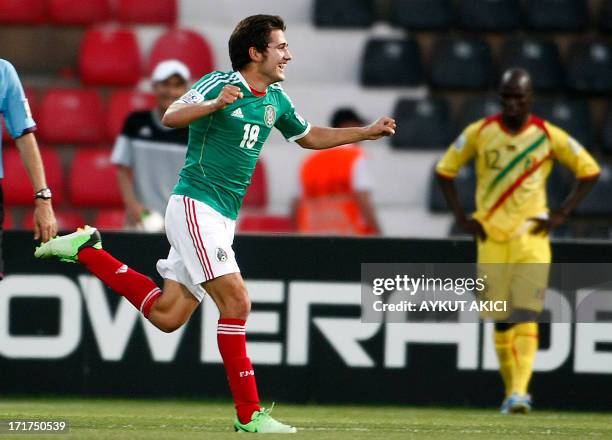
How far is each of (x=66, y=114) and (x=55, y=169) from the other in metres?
0.62

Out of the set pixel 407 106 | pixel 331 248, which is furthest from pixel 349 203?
pixel 407 106

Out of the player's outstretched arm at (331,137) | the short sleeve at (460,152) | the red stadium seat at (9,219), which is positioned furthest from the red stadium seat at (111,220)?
the player's outstretched arm at (331,137)

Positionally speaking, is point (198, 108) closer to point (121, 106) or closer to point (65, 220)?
point (65, 220)

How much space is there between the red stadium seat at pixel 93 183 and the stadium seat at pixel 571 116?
149 inches

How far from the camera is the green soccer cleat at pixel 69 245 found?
671 centimetres

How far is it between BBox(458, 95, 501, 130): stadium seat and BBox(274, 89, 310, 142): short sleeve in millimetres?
5478

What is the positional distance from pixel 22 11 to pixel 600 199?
18.1 feet

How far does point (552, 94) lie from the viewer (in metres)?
12.7

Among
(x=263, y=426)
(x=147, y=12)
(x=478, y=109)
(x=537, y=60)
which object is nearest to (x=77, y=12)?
(x=147, y=12)

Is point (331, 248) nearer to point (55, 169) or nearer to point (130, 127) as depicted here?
point (130, 127)

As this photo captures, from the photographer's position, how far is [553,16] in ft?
41.9

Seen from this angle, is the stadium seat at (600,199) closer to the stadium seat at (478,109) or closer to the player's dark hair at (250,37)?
the stadium seat at (478,109)

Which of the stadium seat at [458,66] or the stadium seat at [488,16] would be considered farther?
the stadium seat at [488,16]

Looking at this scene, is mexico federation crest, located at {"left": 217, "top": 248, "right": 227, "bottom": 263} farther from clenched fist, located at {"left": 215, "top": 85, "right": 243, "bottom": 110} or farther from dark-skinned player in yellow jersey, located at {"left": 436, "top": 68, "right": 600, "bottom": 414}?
dark-skinned player in yellow jersey, located at {"left": 436, "top": 68, "right": 600, "bottom": 414}
